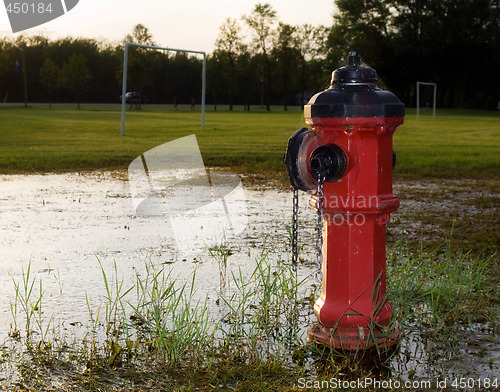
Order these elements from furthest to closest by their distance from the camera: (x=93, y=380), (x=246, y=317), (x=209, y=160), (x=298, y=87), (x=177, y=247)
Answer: (x=298, y=87), (x=209, y=160), (x=177, y=247), (x=246, y=317), (x=93, y=380)

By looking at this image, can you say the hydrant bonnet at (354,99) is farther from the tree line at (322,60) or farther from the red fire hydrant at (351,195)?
the tree line at (322,60)

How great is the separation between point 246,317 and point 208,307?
0.88 ft

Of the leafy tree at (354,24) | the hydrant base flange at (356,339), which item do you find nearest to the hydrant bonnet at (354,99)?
the hydrant base flange at (356,339)

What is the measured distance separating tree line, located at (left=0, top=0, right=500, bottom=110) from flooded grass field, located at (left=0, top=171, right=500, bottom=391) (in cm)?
6972

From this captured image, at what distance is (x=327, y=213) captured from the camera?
3490mm

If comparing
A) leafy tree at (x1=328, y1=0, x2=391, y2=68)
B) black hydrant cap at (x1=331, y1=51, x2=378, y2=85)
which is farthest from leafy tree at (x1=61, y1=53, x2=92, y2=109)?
black hydrant cap at (x1=331, y1=51, x2=378, y2=85)

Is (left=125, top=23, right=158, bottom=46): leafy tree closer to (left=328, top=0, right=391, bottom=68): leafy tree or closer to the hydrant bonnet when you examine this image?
(left=328, top=0, right=391, bottom=68): leafy tree

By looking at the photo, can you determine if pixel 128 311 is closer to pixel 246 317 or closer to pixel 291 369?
pixel 246 317

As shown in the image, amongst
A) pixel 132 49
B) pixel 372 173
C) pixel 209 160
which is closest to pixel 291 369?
pixel 372 173

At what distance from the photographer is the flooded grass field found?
3.21 metres

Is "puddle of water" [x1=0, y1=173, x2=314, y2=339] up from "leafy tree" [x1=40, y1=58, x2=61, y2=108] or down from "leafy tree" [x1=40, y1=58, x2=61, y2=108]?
down

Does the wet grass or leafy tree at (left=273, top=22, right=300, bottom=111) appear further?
leafy tree at (left=273, top=22, right=300, bottom=111)

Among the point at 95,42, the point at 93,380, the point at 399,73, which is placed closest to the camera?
the point at 93,380

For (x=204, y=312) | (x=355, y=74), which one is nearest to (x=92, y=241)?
(x=204, y=312)
